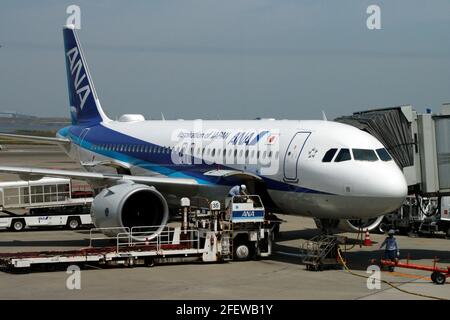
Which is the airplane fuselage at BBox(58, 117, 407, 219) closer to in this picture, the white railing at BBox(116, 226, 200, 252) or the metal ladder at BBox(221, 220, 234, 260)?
the metal ladder at BBox(221, 220, 234, 260)

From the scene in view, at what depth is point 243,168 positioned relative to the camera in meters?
24.5

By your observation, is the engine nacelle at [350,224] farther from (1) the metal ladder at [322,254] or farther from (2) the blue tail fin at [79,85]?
(2) the blue tail fin at [79,85]

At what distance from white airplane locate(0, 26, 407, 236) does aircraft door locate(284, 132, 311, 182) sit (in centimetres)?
3

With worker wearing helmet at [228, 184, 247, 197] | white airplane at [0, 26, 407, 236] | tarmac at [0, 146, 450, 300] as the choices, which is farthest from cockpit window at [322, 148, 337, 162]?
tarmac at [0, 146, 450, 300]

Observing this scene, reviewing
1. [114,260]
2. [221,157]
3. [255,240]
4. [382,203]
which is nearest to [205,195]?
[221,157]

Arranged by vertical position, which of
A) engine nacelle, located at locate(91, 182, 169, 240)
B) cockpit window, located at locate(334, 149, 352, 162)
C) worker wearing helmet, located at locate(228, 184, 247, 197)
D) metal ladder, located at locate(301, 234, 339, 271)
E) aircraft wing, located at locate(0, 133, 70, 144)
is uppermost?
aircraft wing, located at locate(0, 133, 70, 144)

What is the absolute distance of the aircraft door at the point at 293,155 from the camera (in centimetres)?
2236

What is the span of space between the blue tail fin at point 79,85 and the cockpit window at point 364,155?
53.6 feet

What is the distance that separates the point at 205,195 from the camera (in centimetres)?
2588

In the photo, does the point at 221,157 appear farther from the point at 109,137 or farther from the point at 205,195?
the point at 109,137

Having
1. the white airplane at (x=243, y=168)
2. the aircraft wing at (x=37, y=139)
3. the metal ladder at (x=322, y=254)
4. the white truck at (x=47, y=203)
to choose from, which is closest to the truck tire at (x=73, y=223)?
the white truck at (x=47, y=203)

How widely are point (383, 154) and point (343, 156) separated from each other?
1122mm

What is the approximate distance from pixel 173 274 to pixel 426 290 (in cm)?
635

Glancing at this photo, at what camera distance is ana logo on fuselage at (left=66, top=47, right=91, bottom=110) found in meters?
35.7
